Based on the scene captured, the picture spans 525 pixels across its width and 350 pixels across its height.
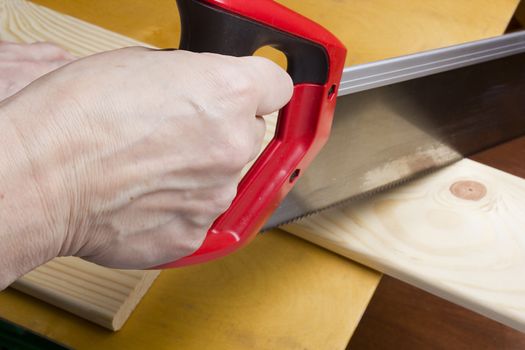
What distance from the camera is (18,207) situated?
24.0 inches

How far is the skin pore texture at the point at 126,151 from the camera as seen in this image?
61cm

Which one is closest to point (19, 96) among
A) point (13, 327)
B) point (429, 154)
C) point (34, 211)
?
point (34, 211)

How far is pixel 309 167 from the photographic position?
1.02 m

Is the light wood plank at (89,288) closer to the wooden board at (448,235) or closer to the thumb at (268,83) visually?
the wooden board at (448,235)

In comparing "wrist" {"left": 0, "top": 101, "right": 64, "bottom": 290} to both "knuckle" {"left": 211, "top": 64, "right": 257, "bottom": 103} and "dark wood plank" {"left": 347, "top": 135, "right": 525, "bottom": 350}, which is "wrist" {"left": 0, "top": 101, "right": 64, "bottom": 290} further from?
"dark wood plank" {"left": 347, "top": 135, "right": 525, "bottom": 350}

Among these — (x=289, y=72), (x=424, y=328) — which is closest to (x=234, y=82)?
(x=289, y=72)

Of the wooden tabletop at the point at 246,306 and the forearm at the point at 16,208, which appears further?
the wooden tabletop at the point at 246,306

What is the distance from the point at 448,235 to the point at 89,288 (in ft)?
1.79

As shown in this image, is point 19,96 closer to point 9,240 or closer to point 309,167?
point 9,240

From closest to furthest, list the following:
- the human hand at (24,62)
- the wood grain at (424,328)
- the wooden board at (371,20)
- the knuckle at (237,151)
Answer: the knuckle at (237,151), the human hand at (24,62), the wooden board at (371,20), the wood grain at (424,328)

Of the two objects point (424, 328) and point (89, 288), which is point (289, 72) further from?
point (424, 328)

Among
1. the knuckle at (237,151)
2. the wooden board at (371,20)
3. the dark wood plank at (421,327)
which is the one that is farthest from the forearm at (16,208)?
the dark wood plank at (421,327)

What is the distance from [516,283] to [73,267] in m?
0.65

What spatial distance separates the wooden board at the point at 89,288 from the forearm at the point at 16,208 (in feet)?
1.07
